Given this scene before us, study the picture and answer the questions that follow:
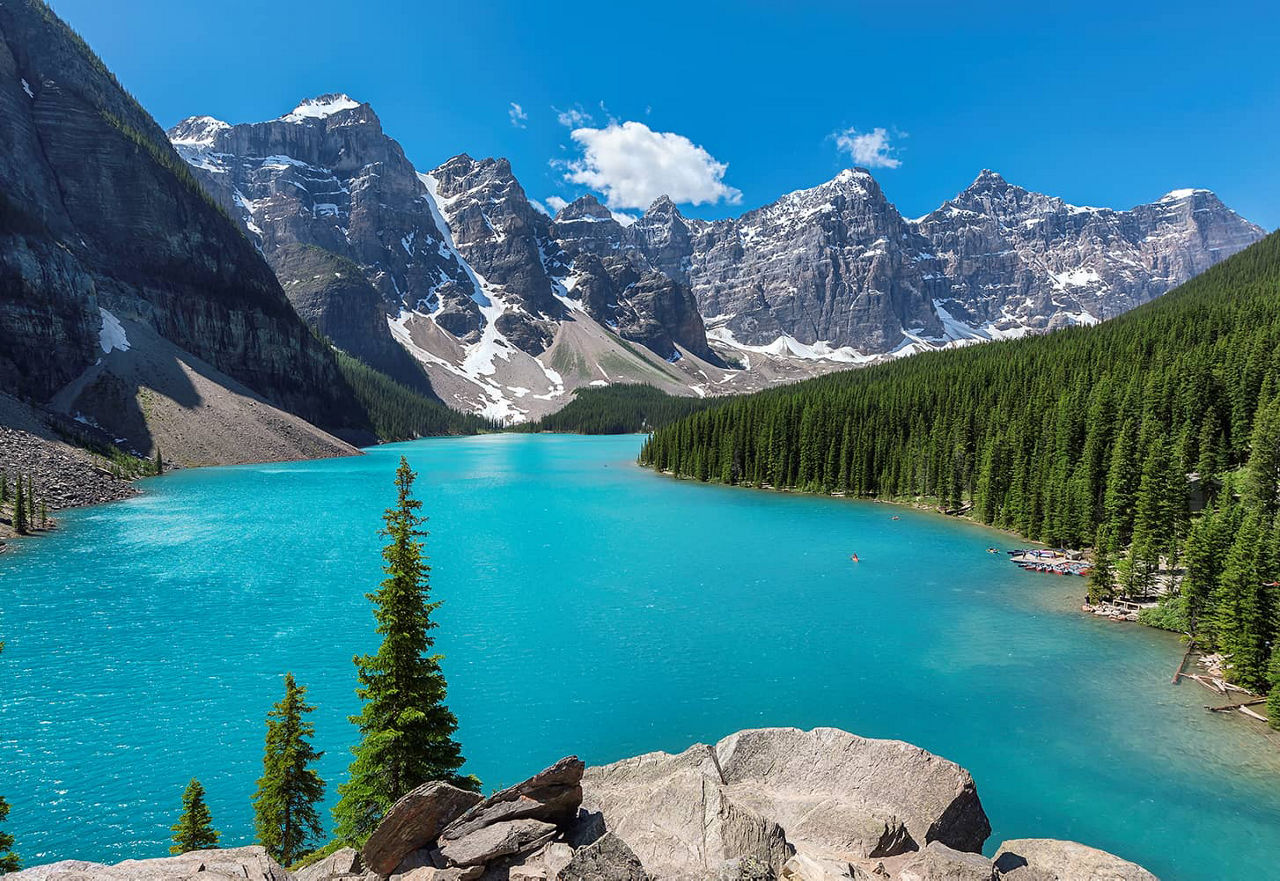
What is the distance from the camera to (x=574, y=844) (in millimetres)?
11469

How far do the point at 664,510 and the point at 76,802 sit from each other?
6611 cm

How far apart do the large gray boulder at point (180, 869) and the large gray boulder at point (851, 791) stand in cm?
931

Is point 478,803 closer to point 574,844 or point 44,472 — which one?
point 574,844

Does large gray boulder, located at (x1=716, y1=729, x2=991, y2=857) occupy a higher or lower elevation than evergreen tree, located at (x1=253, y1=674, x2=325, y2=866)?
higher

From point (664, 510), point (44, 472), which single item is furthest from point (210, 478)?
point (664, 510)

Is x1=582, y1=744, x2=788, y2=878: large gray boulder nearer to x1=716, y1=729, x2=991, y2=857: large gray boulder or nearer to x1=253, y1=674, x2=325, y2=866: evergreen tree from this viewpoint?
x1=716, y1=729, x2=991, y2=857: large gray boulder

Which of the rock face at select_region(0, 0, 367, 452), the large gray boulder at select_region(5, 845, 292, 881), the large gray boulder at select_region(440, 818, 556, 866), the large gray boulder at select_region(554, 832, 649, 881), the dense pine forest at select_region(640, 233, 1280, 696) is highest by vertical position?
the rock face at select_region(0, 0, 367, 452)

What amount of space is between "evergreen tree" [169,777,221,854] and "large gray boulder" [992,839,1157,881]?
59.0 feet

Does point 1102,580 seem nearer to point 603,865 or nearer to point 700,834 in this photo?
point 700,834

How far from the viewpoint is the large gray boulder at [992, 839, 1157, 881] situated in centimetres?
1073

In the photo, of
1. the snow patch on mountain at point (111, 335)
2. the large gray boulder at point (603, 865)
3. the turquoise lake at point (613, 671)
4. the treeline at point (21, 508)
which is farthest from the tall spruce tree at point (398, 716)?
the snow patch on mountain at point (111, 335)

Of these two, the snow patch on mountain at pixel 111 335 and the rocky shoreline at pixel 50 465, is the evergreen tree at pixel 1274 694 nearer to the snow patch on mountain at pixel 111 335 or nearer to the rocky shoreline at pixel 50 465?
the rocky shoreline at pixel 50 465

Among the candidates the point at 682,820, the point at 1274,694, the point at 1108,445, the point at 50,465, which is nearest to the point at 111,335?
the point at 50,465

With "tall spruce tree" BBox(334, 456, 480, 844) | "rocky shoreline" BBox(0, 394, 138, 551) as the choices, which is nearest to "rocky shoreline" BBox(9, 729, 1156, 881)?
"tall spruce tree" BBox(334, 456, 480, 844)
